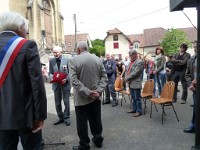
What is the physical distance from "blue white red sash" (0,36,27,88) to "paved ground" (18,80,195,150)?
113 inches

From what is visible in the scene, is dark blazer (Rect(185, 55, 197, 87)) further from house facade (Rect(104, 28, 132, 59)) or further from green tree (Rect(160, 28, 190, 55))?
house facade (Rect(104, 28, 132, 59))

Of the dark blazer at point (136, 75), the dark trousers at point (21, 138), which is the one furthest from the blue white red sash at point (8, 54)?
the dark blazer at point (136, 75)

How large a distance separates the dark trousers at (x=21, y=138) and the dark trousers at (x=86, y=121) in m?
1.97

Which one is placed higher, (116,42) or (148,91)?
(116,42)

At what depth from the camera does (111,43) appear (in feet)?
210

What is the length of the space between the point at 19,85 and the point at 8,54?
338 mm

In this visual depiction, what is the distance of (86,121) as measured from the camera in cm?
507

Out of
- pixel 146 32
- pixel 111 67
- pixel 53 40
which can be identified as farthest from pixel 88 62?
pixel 146 32

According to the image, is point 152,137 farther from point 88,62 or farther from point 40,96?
point 40,96

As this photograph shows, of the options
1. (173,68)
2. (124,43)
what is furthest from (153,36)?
(173,68)

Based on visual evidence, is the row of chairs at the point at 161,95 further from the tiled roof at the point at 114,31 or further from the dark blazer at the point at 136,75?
the tiled roof at the point at 114,31

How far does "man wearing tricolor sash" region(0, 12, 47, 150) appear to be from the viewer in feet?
9.34

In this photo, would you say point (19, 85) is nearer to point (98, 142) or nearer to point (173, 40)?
point (98, 142)

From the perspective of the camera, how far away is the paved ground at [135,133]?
5.32 meters
